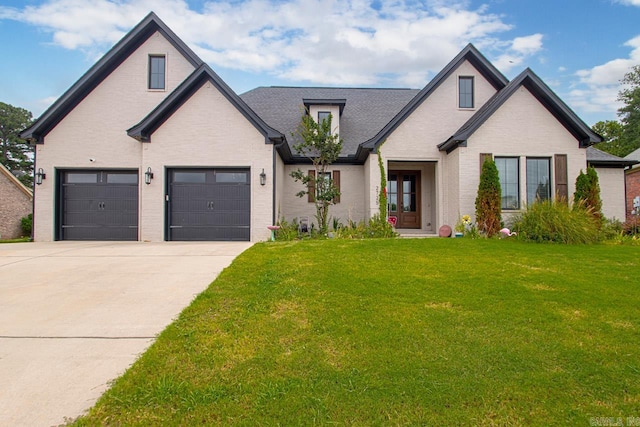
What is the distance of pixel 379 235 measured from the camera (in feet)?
36.4

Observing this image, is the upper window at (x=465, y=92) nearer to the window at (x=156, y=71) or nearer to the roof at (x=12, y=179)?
the window at (x=156, y=71)

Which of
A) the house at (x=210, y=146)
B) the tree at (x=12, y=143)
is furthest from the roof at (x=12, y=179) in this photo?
the tree at (x=12, y=143)

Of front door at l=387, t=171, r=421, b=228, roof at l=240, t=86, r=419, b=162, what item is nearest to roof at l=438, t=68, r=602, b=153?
front door at l=387, t=171, r=421, b=228

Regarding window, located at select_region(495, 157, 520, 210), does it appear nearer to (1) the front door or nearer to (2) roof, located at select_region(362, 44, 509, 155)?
(2) roof, located at select_region(362, 44, 509, 155)

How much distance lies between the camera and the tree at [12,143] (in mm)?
37000

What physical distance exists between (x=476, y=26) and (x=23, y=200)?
22836mm

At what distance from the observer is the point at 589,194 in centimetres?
1051

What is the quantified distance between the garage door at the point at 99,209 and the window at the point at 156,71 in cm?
361

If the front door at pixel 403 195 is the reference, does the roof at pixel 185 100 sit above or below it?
above

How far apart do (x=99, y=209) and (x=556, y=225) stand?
14323mm

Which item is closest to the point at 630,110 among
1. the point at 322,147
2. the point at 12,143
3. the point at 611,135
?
the point at 611,135

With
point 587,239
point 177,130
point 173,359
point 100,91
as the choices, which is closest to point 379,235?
point 587,239

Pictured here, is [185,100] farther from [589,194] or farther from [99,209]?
[589,194]

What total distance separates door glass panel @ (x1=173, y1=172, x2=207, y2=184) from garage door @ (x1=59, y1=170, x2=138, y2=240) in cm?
158
